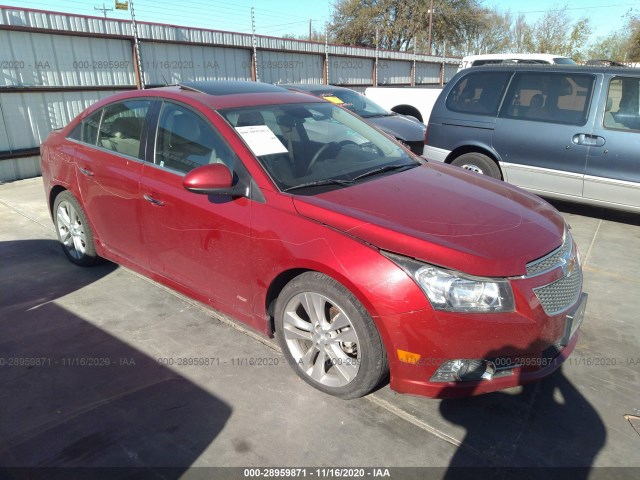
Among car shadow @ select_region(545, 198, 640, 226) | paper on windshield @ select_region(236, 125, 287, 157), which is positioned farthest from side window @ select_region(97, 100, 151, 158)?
car shadow @ select_region(545, 198, 640, 226)

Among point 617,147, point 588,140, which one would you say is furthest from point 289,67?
point 617,147

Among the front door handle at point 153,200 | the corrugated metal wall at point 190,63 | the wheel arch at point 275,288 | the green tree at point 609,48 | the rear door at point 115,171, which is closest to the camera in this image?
the wheel arch at point 275,288

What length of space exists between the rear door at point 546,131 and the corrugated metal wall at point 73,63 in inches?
303

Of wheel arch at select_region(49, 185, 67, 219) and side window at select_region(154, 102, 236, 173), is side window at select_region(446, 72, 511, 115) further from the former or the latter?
wheel arch at select_region(49, 185, 67, 219)

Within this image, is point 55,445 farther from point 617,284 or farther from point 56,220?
point 617,284

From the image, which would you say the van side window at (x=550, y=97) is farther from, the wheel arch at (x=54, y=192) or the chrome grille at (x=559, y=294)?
the wheel arch at (x=54, y=192)

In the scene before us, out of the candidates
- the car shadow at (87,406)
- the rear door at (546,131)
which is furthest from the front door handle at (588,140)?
the car shadow at (87,406)

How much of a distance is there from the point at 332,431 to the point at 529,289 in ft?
4.08

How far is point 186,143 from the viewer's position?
11.1 feet

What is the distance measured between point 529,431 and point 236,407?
1577mm

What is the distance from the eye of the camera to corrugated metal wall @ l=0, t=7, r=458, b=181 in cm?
834

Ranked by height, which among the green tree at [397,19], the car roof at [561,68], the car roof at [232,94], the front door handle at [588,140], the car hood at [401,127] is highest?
the green tree at [397,19]

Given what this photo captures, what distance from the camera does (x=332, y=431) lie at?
254cm

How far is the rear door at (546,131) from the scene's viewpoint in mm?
5562
